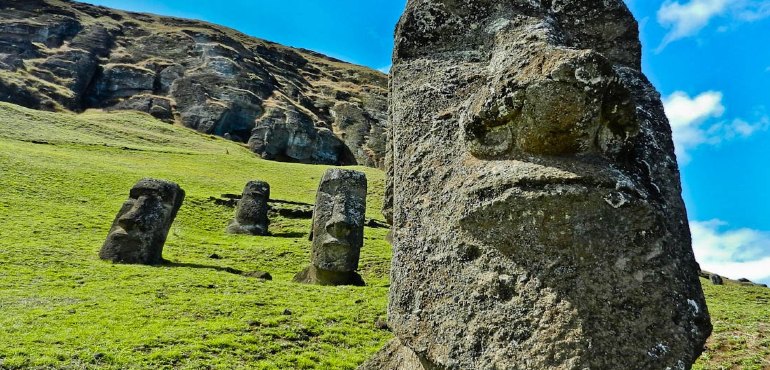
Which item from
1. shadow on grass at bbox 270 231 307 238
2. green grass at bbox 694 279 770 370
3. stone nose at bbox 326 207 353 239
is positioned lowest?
shadow on grass at bbox 270 231 307 238

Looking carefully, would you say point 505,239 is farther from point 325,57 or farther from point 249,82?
point 325,57

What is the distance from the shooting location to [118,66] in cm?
10388

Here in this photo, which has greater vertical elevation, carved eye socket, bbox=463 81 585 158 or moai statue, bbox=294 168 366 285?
carved eye socket, bbox=463 81 585 158

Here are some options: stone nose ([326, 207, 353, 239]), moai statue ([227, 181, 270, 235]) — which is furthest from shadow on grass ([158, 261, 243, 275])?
moai statue ([227, 181, 270, 235])

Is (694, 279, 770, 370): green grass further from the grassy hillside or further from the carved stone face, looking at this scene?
the carved stone face

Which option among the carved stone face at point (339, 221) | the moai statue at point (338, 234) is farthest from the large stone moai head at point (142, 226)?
the carved stone face at point (339, 221)

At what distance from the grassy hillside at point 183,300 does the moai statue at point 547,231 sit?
5.84m

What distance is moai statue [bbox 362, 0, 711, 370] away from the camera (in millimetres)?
2506

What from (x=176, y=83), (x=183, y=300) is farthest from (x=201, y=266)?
(x=176, y=83)

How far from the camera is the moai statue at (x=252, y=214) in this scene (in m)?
25.8

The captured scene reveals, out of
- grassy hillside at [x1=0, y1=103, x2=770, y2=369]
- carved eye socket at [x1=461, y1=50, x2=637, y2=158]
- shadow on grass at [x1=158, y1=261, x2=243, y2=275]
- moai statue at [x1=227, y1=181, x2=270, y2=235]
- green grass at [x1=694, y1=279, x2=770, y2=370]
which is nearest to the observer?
carved eye socket at [x1=461, y1=50, x2=637, y2=158]

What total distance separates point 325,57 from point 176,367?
17065cm

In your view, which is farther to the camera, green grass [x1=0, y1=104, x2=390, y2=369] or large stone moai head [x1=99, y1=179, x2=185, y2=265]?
large stone moai head [x1=99, y1=179, x2=185, y2=265]

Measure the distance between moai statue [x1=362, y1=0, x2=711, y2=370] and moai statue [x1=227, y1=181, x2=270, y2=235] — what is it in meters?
23.3
